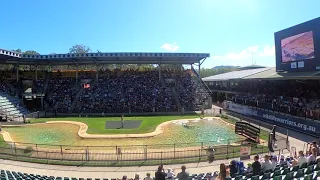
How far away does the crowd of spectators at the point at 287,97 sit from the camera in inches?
1109

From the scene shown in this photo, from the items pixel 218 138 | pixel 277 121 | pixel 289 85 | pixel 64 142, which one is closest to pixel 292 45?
pixel 289 85

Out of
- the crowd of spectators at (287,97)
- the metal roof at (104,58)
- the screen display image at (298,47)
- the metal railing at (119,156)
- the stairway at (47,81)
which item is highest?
the metal roof at (104,58)

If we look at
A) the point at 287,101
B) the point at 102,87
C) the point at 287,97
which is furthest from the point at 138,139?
the point at 102,87

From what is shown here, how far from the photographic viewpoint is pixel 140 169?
59.0ft

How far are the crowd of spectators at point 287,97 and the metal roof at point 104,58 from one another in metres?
10.5

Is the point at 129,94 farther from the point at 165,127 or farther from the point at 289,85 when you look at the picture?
the point at 289,85

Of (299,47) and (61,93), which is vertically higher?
(299,47)

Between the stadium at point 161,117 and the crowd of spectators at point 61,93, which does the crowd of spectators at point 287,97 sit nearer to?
the stadium at point 161,117

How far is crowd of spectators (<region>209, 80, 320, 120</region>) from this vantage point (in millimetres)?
28177

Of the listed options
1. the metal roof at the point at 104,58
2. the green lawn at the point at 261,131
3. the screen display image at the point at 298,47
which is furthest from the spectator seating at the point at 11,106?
the screen display image at the point at 298,47

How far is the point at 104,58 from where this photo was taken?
4712 cm

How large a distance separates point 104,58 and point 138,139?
2422 cm

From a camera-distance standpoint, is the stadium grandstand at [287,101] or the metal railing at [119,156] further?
the stadium grandstand at [287,101]

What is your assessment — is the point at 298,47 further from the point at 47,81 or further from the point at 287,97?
the point at 47,81
